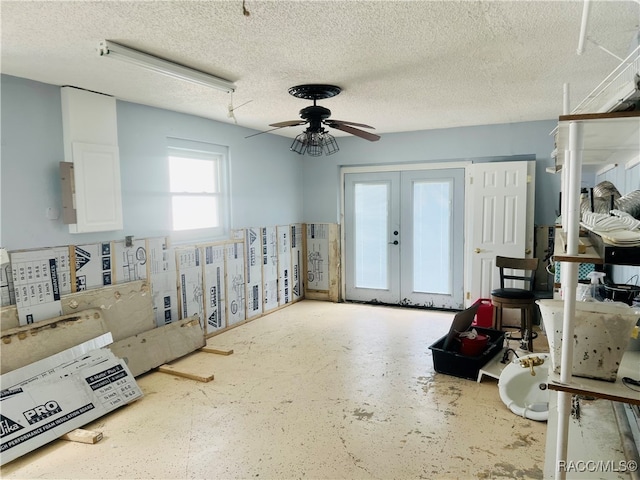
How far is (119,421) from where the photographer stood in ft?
9.48

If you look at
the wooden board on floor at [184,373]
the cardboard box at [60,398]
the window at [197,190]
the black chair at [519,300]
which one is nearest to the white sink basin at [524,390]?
the black chair at [519,300]

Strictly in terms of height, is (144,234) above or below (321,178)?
below

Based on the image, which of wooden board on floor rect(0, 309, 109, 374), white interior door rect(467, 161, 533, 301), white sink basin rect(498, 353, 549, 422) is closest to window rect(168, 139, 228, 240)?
wooden board on floor rect(0, 309, 109, 374)

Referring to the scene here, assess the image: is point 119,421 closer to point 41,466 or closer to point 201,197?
point 41,466

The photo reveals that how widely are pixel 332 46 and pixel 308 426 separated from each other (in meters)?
2.38

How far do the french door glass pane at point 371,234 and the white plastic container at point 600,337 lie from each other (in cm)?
460

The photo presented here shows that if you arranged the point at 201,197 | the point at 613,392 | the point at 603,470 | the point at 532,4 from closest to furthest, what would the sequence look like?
the point at 613,392, the point at 603,470, the point at 532,4, the point at 201,197

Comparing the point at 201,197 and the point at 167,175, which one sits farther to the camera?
the point at 201,197

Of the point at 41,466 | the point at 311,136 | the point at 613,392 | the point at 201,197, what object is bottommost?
the point at 41,466

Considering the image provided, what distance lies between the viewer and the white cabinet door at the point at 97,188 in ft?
10.8

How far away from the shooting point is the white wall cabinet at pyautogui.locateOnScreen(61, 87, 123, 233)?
326cm

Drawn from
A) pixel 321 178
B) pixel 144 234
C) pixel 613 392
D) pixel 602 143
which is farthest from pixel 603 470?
pixel 321 178

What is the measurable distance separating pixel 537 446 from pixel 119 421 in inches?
106

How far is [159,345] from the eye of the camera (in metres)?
3.80
